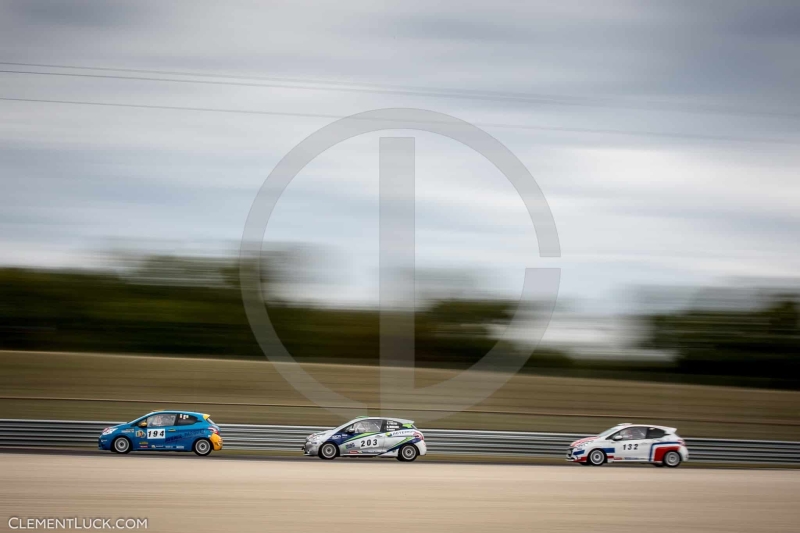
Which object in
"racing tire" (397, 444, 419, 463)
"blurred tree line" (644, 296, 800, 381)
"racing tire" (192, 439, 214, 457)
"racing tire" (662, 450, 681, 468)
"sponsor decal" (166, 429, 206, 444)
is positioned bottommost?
"racing tire" (662, 450, 681, 468)

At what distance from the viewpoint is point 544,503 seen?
34.3ft

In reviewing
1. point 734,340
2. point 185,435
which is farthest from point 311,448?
point 734,340

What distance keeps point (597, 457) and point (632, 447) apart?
0.95 m

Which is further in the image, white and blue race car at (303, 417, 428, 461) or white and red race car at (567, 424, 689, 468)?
white and red race car at (567, 424, 689, 468)

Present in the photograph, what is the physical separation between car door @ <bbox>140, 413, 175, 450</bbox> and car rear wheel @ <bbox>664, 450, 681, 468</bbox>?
12188 millimetres

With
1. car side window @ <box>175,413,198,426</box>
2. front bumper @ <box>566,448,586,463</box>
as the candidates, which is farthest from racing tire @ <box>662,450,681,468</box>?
car side window @ <box>175,413,198,426</box>

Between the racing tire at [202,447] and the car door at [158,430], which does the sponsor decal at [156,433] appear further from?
the racing tire at [202,447]

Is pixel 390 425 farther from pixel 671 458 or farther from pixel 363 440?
pixel 671 458

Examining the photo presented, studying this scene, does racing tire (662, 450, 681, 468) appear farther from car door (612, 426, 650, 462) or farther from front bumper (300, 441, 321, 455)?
front bumper (300, 441, 321, 455)

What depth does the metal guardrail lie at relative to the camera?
17.1 meters

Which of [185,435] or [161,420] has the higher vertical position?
[161,420]

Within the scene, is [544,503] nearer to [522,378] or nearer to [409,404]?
[409,404]

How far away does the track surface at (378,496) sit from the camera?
8555 millimetres

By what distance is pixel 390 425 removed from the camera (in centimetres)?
1744
